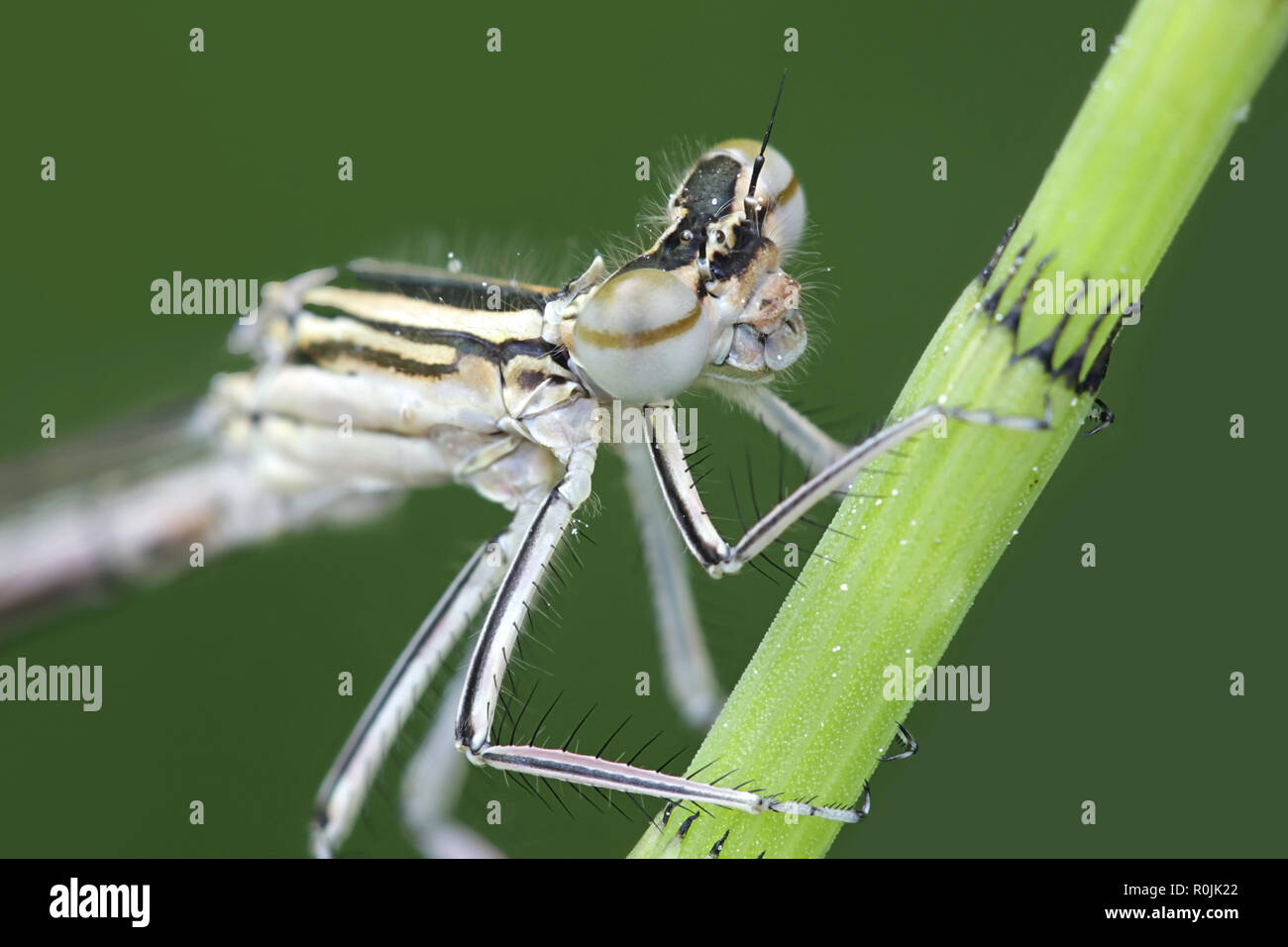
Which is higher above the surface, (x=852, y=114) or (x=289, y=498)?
(x=852, y=114)

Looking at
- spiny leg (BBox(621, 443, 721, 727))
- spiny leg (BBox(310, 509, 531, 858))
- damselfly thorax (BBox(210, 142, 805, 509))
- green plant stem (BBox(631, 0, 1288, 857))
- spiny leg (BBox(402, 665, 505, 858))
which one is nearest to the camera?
green plant stem (BBox(631, 0, 1288, 857))

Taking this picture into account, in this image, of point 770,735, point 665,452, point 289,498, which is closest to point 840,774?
point 770,735

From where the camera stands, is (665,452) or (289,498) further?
(289,498)

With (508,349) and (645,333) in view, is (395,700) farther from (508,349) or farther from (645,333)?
(645,333)

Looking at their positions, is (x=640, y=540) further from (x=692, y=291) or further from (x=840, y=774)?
(x=840, y=774)

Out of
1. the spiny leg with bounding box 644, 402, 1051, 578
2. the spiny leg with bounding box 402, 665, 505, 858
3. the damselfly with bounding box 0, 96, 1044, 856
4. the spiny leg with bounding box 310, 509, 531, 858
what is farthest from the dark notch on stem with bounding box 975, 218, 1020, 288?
the spiny leg with bounding box 402, 665, 505, 858

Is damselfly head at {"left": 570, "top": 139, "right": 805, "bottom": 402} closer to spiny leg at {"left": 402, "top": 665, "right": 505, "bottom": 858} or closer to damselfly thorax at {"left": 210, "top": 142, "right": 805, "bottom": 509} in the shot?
damselfly thorax at {"left": 210, "top": 142, "right": 805, "bottom": 509}
